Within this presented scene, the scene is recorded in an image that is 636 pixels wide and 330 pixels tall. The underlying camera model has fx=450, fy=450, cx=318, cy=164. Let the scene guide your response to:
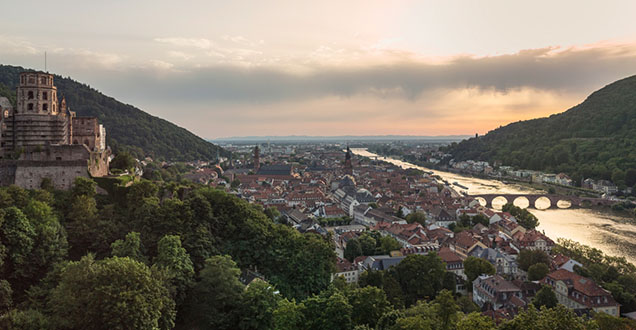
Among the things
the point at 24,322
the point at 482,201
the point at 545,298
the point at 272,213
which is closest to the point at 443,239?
the point at 545,298

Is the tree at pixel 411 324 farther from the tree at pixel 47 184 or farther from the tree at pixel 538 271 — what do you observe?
the tree at pixel 538 271

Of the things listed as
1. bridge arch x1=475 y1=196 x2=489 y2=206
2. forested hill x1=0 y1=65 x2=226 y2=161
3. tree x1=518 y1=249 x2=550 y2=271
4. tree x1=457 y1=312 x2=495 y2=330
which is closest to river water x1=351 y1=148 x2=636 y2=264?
bridge arch x1=475 y1=196 x2=489 y2=206

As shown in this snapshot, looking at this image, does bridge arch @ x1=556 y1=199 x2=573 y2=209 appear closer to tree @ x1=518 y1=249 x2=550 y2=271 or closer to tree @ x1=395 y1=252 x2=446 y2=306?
tree @ x1=518 y1=249 x2=550 y2=271

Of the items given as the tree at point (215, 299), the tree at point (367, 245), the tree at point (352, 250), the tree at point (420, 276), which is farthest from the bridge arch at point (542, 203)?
the tree at point (215, 299)

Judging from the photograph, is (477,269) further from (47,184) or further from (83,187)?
(47,184)

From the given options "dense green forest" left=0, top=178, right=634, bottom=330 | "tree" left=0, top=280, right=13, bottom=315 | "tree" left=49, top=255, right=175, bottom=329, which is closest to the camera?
"tree" left=49, top=255, right=175, bottom=329

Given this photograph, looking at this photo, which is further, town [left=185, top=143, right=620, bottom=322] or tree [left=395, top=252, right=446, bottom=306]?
tree [left=395, top=252, right=446, bottom=306]
